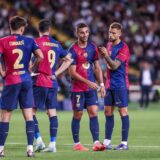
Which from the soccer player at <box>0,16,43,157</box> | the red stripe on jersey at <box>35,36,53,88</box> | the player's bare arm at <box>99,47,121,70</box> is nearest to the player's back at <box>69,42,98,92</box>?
the player's bare arm at <box>99,47,121,70</box>

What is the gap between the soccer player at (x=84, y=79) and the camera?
1614 centimetres

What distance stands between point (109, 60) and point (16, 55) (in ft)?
6.99

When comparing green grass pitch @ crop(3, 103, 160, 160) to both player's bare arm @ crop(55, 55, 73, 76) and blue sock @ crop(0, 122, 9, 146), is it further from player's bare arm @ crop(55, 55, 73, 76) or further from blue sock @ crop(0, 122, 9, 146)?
player's bare arm @ crop(55, 55, 73, 76)

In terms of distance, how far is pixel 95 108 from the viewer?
1631cm

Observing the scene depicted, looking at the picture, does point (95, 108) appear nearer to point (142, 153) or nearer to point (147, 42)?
point (142, 153)

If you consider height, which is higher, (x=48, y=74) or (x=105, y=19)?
(x=105, y=19)

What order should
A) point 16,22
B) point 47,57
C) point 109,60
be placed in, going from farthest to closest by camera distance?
point 109,60 → point 47,57 → point 16,22

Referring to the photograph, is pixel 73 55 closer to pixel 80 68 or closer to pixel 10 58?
pixel 80 68

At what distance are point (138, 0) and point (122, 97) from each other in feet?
82.8

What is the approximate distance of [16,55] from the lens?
14641mm

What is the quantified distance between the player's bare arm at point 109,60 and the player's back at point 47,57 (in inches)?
26.7

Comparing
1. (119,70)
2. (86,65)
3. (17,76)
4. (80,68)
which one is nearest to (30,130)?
(17,76)

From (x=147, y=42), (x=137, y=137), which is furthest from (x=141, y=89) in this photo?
(x=137, y=137)

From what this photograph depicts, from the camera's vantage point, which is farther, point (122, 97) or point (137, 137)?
point (137, 137)
